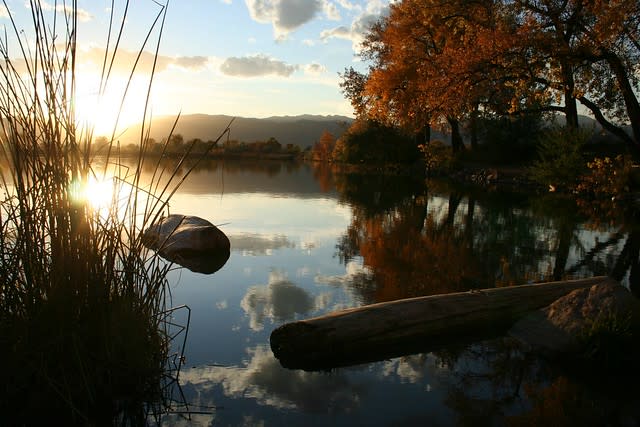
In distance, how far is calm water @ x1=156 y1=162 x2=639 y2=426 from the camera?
119 inches

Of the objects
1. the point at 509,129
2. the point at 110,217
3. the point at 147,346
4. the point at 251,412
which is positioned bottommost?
the point at 251,412

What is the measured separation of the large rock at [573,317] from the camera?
3762 mm

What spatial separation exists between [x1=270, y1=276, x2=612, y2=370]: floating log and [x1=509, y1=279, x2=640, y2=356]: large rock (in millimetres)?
258

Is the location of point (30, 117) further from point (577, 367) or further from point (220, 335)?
point (577, 367)

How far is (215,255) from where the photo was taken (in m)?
6.79

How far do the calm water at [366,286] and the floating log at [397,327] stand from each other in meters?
0.15

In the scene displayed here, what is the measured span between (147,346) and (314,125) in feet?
333

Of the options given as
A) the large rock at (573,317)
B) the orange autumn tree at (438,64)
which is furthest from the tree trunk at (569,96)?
the large rock at (573,317)

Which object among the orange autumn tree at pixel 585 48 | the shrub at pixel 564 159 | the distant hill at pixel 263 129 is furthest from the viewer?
the distant hill at pixel 263 129

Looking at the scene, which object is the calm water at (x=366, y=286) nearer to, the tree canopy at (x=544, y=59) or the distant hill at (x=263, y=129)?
the tree canopy at (x=544, y=59)

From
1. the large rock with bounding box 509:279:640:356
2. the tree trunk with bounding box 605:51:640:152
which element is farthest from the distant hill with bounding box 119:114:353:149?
the large rock with bounding box 509:279:640:356

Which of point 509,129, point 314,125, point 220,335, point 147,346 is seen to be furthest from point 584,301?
point 314,125

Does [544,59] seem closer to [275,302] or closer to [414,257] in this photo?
[414,257]

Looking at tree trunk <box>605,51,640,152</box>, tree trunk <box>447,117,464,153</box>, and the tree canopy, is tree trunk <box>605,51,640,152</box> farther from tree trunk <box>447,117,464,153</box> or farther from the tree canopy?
tree trunk <box>447,117,464,153</box>
